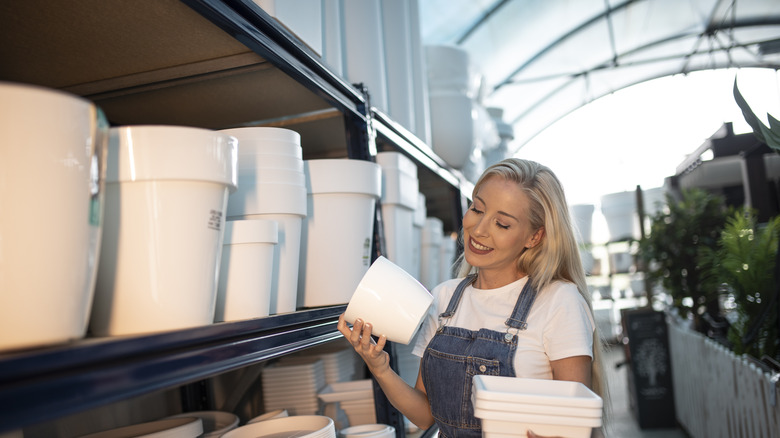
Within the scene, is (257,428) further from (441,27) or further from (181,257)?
(441,27)

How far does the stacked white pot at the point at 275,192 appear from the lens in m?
1.15

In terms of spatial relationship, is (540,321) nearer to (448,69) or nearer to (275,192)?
(275,192)

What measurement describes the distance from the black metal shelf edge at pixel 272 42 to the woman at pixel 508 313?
20.9 inches

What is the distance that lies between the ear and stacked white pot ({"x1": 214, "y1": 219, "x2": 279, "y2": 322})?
3.00 feet

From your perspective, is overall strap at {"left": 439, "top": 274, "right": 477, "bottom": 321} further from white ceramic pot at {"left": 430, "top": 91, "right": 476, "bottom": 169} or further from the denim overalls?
white ceramic pot at {"left": 430, "top": 91, "right": 476, "bottom": 169}

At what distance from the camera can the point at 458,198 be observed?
11.0 ft

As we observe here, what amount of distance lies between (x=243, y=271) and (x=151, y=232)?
0.83 feet

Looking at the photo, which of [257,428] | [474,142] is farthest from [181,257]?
[474,142]

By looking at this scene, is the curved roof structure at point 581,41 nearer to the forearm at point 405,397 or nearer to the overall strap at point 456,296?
the overall strap at point 456,296

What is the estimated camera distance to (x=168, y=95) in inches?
57.9

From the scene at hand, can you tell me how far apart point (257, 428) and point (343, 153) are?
→ 1.24 metres

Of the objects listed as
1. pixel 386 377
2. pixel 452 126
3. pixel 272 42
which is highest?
pixel 452 126

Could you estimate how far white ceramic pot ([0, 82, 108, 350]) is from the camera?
1.80 ft

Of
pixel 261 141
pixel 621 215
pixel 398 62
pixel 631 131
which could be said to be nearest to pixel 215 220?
pixel 261 141
